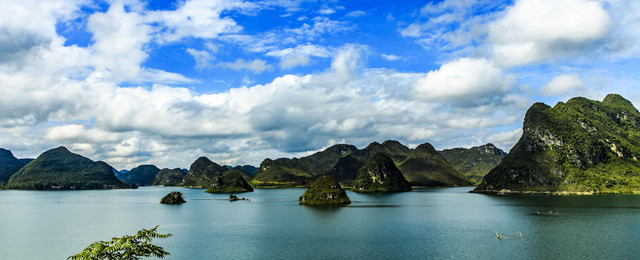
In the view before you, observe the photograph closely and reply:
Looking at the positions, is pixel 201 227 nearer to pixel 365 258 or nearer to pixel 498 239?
pixel 365 258

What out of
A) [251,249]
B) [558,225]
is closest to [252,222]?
[251,249]

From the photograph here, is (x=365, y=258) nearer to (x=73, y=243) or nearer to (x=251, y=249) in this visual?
(x=251, y=249)

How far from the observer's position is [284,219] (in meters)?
154

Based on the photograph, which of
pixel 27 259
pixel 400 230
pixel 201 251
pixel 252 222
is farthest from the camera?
pixel 252 222

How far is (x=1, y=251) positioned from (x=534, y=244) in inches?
5201

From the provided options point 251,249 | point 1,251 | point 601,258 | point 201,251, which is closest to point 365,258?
point 251,249

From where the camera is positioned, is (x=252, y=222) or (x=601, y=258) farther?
(x=252, y=222)

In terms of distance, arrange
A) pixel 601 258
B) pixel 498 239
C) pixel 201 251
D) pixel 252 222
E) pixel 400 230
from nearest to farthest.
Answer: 1. pixel 601 258
2. pixel 201 251
3. pixel 498 239
4. pixel 400 230
5. pixel 252 222

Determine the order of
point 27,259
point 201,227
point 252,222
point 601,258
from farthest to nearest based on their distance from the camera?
1. point 252,222
2. point 201,227
3. point 27,259
4. point 601,258

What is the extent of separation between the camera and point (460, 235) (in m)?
108

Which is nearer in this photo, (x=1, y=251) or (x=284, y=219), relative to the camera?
(x=1, y=251)

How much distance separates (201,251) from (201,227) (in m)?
Answer: 46.3

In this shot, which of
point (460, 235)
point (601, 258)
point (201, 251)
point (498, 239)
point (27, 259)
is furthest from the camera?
point (460, 235)

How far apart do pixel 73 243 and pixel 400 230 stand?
94.3 m
